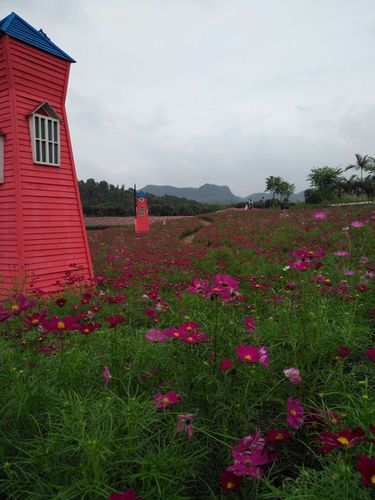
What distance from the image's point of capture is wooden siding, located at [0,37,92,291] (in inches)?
261

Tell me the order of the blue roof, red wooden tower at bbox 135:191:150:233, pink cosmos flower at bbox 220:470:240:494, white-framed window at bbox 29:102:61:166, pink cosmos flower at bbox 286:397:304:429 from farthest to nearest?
red wooden tower at bbox 135:191:150:233 → white-framed window at bbox 29:102:61:166 → the blue roof → pink cosmos flower at bbox 286:397:304:429 → pink cosmos flower at bbox 220:470:240:494

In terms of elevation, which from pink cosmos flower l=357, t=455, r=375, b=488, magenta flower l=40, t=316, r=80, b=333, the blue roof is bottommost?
pink cosmos flower l=357, t=455, r=375, b=488

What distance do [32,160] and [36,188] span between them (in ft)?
1.95

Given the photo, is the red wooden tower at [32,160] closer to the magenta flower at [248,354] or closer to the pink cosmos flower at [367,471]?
the magenta flower at [248,354]

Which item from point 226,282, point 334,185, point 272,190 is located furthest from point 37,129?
point 272,190

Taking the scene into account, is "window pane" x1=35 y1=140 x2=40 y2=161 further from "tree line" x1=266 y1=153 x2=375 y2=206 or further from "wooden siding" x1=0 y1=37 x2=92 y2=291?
"tree line" x1=266 y1=153 x2=375 y2=206

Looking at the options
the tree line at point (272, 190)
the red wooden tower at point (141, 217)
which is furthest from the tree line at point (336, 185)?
the red wooden tower at point (141, 217)

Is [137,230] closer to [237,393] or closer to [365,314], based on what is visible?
[365,314]

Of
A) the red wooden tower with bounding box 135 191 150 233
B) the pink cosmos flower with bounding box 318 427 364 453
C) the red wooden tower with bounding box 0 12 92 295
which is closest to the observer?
the pink cosmos flower with bounding box 318 427 364 453

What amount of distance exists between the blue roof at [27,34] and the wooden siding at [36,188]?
110 millimetres

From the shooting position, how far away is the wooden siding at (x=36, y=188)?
664 cm

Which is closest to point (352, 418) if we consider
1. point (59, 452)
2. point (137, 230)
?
point (59, 452)

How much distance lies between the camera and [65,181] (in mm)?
7730

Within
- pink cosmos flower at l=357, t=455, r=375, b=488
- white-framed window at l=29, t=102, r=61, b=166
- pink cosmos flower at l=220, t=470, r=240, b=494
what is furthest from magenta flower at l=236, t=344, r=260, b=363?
white-framed window at l=29, t=102, r=61, b=166
